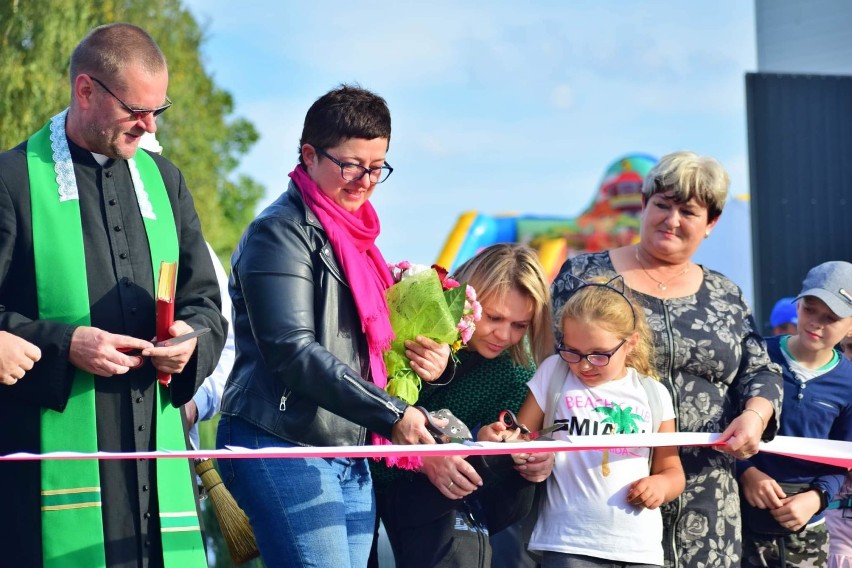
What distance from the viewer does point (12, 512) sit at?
3264 millimetres

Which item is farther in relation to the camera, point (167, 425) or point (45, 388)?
point (167, 425)

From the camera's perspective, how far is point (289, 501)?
11.5ft

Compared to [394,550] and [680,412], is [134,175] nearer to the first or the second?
[394,550]

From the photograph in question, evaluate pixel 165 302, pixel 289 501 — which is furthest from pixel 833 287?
pixel 165 302

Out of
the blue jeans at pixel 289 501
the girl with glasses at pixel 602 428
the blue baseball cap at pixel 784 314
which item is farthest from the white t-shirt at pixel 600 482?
the blue baseball cap at pixel 784 314

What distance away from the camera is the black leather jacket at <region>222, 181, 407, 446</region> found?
3387mm

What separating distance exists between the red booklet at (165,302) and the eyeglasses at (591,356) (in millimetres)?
1383

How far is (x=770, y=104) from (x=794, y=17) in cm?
158

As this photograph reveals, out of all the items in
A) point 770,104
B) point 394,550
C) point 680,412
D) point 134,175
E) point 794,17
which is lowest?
point 394,550

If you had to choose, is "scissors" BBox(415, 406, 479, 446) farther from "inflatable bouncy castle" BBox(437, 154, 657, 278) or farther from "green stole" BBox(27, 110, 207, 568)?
"inflatable bouncy castle" BBox(437, 154, 657, 278)

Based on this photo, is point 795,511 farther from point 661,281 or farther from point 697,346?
point 661,281

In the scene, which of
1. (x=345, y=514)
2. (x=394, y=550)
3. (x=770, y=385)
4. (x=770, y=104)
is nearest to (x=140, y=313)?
(x=345, y=514)

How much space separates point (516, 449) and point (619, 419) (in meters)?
0.52

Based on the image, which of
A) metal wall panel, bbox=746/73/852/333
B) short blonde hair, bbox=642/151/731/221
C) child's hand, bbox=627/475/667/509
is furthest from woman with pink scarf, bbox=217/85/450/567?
metal wall panel, bbox=746/73/852/333
